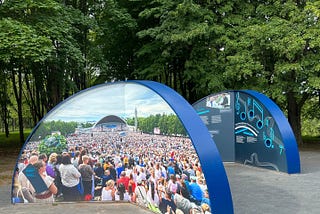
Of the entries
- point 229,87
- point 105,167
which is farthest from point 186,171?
point 229,87

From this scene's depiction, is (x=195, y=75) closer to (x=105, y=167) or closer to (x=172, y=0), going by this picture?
(x=172, y=0)

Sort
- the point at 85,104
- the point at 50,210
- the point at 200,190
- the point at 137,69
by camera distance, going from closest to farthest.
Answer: the point at 200,190 → the point at 50,210 → the point at 85,104 → the point at 137,69

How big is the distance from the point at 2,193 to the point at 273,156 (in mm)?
7581

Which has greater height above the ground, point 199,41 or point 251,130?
point 199,41

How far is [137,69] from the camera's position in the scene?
67.6ft

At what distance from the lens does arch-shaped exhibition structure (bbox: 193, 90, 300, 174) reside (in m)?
10.6

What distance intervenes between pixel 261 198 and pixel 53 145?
14.7ft

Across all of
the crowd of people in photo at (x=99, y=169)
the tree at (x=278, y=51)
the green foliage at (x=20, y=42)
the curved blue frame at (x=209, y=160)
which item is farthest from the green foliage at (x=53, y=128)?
the tree at (x=278, y=51)

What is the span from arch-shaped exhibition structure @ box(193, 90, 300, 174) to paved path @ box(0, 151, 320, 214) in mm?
679

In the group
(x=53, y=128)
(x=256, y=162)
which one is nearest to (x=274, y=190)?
(x=256, y=162)

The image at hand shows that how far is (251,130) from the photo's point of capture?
12.2 m

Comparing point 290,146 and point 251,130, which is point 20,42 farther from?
point 290,146

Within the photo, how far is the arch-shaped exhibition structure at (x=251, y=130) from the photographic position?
34.9ft

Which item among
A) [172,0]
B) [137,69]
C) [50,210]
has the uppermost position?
[172,0]
